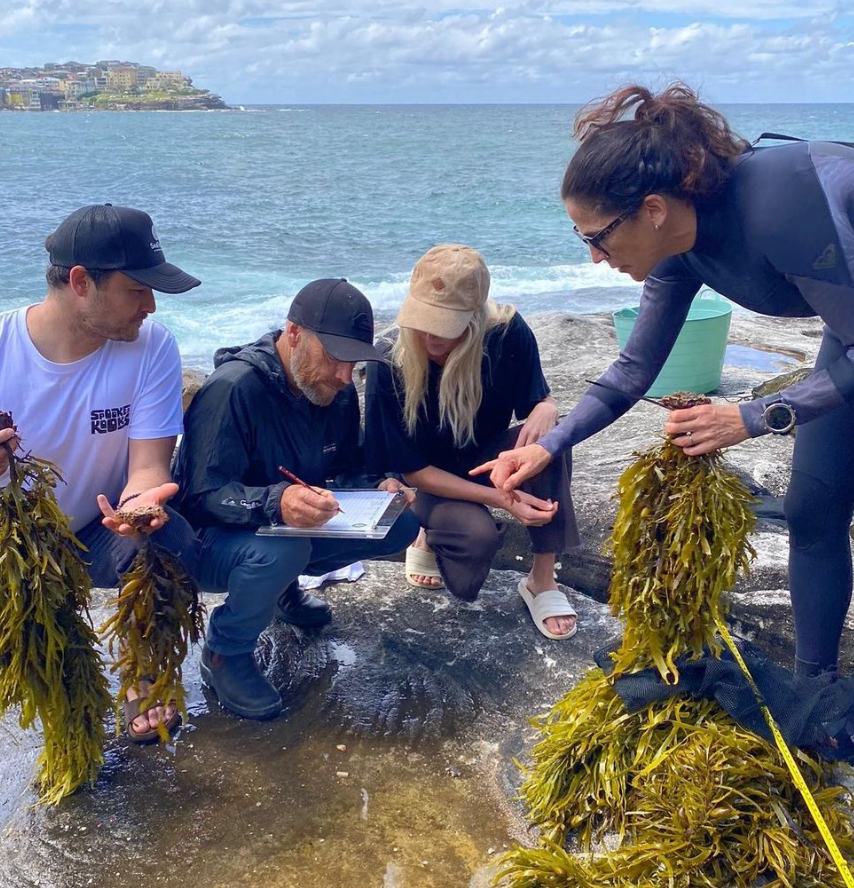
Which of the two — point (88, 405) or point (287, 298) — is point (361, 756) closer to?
point (88, 405)

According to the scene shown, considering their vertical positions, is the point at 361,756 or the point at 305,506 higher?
the point at 305,506

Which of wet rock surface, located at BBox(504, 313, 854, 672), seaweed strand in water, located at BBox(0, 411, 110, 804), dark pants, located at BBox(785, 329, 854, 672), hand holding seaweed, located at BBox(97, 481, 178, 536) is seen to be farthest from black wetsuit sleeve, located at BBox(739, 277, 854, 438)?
seaweed strand in water, located at BBox(0, 411, 110, 804)

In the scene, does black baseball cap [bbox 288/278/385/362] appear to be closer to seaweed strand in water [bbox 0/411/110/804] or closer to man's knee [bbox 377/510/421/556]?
man's knee [bbox 377/510/421/556]

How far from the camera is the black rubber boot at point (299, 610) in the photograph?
4.17m

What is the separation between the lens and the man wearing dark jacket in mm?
3471

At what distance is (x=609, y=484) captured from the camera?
16.8 feet

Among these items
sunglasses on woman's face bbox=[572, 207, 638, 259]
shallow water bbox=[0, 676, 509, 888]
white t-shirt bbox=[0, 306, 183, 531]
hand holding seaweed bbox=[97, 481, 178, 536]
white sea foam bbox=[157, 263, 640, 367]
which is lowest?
white sea foam bbox=[157, 263, 640, 367]

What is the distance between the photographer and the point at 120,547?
3.49 meters

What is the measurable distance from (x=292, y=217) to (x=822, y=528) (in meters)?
27.1

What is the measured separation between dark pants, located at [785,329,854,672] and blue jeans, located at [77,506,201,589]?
2.07 meters

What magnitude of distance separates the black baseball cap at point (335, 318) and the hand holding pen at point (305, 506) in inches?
19.5

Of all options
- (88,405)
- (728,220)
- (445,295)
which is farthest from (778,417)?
(88,405)

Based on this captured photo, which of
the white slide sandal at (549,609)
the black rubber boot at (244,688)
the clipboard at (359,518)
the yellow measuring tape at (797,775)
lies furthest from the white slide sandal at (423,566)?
the yellow measuring tape at (797,775)

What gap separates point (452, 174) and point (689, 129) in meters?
41.6
